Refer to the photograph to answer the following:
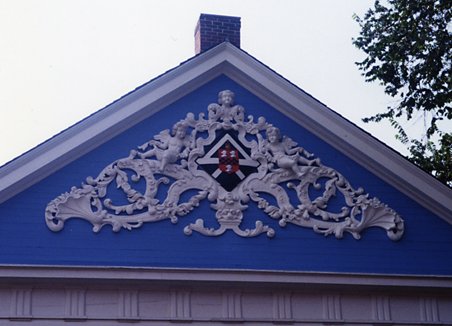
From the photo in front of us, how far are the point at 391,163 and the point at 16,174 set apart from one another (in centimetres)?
714

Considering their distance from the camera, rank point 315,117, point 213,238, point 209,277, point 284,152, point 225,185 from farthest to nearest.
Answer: point 315,117, point 284,152, point 225,185, point 213,238, point 209,277

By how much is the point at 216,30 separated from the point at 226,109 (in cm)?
226

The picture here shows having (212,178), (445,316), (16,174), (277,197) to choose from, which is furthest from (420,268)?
(16,174)

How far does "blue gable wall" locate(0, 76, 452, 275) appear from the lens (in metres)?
18.5

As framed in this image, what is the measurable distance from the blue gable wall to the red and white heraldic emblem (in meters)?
0.73

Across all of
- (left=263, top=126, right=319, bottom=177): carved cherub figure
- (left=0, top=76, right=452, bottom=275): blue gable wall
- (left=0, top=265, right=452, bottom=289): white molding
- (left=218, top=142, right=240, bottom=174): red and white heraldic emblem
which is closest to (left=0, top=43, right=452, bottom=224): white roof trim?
(left=0, top=76, right=452, bottom=275): blue gable wall

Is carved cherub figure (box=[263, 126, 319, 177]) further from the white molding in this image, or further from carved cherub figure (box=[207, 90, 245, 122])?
the white molding

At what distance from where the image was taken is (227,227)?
63.6 feet

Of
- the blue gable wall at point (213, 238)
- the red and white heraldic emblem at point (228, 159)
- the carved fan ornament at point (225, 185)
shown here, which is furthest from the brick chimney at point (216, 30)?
the red and white heraldic emblem at point (228, 159)

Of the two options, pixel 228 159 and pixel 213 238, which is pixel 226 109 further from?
pixel 213 238

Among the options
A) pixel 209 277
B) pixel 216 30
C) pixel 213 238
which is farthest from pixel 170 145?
pixel 216 30

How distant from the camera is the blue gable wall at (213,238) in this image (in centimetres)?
1853

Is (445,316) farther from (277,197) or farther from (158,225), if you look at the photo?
(158,225)

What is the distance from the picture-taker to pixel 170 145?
64.3ft
